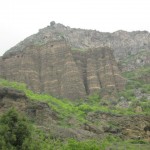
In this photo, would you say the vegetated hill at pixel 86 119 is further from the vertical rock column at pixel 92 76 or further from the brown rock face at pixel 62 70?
the vertical rock column at pixel 92 76

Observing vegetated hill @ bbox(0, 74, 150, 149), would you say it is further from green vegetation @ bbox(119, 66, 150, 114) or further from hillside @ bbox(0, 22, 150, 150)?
green vegetation @ bbox(119, 66, 150, 114)

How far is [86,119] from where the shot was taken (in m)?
77.9

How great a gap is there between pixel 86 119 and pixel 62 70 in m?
30.7

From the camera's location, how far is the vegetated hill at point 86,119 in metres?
62.2

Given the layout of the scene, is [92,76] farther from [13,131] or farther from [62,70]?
[13,131]

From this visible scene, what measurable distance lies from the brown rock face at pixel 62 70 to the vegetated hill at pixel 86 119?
11486 mm

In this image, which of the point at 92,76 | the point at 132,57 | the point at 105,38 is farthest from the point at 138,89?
the point at 105,38

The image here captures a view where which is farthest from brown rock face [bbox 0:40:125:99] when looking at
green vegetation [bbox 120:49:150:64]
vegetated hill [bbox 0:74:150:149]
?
green vegetation [bbox 120:49:150:64]

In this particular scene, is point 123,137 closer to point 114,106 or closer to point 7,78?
point 114,106

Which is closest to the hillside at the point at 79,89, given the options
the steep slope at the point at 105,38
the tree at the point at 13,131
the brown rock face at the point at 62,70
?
the brown rock face at the point at 62,70

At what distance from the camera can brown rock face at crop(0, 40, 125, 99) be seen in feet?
343

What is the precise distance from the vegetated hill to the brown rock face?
11.5 metres

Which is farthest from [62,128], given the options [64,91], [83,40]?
[83,40]

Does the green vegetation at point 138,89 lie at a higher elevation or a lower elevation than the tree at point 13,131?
higher
